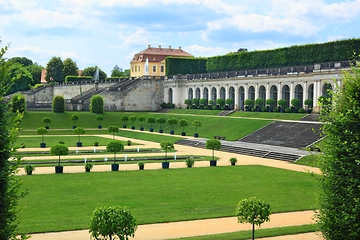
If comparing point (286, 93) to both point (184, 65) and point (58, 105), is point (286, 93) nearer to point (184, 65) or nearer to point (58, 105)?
point (58, 105)

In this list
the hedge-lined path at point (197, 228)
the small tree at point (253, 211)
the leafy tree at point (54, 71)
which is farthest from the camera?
the leafy tree at point (54, 71)

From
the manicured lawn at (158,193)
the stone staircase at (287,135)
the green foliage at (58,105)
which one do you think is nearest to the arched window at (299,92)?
the stone staircase at (287,135)

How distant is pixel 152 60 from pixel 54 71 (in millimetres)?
24718

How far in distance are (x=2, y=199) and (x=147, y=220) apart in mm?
8244

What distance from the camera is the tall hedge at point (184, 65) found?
94.6m

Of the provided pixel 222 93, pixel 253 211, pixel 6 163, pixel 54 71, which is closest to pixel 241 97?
pixel 222 93

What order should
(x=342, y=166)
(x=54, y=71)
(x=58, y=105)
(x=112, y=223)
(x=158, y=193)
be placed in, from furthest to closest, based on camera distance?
1. (x=54, y=71)
2. (x=58, y=105)
3. (x=158, y=193)
4. (x=342, y=166)
5. (x=112, y=223)

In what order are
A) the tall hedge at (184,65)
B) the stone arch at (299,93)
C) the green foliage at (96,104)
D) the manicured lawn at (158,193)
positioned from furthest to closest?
the tall hedge at (184,65) → the green foliage at (96,104) → the stone arch at (299,93) → the manicured lawn at (158,193)

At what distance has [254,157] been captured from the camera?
40.5 metres

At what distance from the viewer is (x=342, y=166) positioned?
1373 cm

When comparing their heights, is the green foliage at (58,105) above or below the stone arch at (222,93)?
below

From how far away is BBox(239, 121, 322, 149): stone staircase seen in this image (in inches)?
1766

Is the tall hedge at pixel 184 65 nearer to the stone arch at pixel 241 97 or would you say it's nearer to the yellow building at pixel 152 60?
the stone arch at pixel 241 97

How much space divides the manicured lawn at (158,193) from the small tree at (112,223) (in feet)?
15.1
